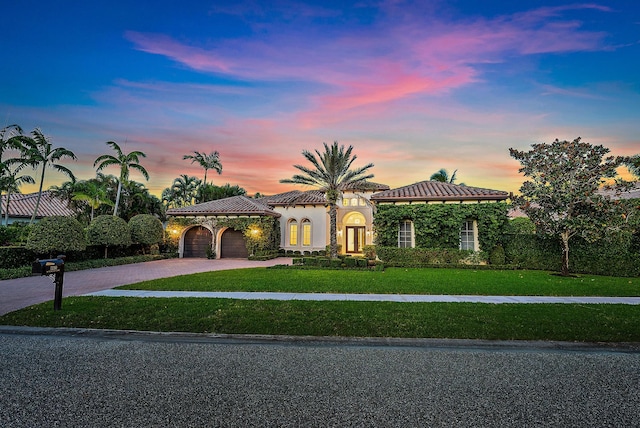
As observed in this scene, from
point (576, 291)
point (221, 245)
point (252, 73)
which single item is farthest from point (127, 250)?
point (576, 291)

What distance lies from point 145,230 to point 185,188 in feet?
79.2

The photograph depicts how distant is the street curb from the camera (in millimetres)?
5000

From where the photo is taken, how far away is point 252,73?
46.0ft

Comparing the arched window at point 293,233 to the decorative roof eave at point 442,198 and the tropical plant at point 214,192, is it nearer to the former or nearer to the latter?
the decorative roof eave at point 442,198

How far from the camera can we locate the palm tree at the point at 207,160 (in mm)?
44219

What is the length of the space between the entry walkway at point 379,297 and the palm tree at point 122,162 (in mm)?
17988

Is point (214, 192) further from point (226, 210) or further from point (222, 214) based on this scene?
point (226, 210)

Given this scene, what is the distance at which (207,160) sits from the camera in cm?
4500

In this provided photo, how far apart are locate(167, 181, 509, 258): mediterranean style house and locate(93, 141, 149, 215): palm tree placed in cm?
457

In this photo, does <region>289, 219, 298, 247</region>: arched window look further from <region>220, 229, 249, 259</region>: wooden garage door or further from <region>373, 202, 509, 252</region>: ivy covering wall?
<region>373, 202, 509, 252</region>: ivy covering wall

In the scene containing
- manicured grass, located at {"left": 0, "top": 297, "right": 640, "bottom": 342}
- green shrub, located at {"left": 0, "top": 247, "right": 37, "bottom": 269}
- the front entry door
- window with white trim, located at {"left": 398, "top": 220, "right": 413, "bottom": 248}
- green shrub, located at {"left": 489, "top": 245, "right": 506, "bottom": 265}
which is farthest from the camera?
the front entry door

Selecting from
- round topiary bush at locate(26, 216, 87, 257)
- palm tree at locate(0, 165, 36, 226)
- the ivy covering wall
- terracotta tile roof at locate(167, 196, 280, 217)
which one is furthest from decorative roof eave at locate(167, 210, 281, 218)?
the ivy covering wall

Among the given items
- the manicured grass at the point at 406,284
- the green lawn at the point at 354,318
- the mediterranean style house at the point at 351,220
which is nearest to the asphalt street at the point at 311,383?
the green lawn at the point at 354,318

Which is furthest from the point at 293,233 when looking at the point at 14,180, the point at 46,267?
the point at 46,267
